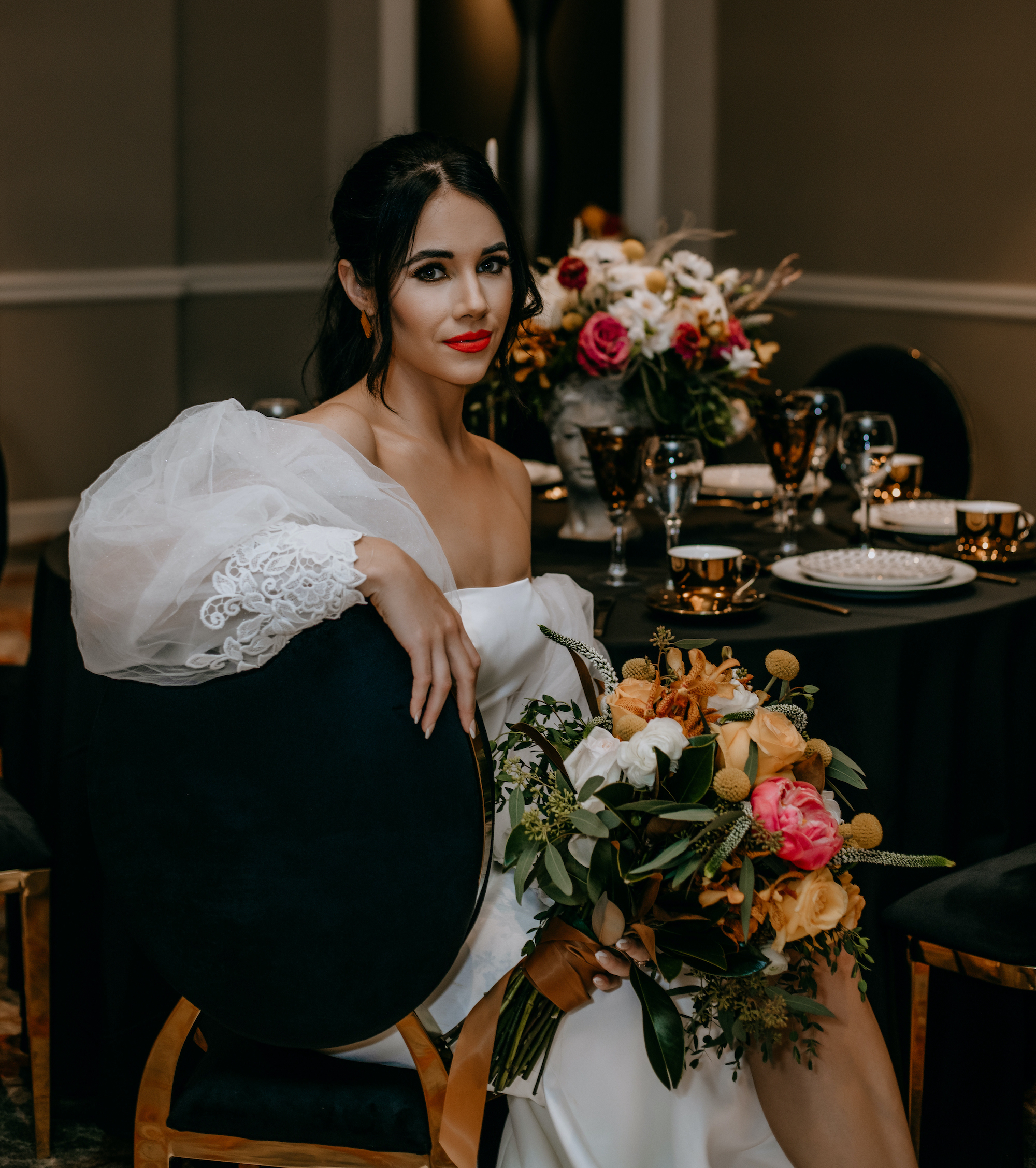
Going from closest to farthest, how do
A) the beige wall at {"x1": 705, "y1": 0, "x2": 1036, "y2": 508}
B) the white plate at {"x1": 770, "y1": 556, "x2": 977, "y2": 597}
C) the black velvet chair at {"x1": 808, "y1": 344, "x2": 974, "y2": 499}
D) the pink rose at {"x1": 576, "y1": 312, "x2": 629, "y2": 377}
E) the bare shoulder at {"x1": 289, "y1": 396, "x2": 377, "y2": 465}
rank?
the bare shoulder at {"x1": 289, "y1": 396, "x2": 377, "y2": 465} → the white plate at {"x1": 770, "y1": 556, "x2": 977, "y2": 597} → the pink rose at {"x1": 576, "y1": 312, "x2": 629, "y2": 377} → the black velvet chair at {"x1": 808, "y1": 344, "x2": 974, "y2": 499} → the beige wall at {"x1": 705, "y1": 0, "x2": 1036, "y2": 508}

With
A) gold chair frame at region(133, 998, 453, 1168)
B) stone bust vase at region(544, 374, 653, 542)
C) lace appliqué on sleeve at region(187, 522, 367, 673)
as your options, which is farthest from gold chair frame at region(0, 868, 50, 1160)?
stone bust vase at region(544, 374, 653, 542)

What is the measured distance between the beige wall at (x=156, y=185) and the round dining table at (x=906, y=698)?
3800mm

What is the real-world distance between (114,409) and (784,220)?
2.77 meters

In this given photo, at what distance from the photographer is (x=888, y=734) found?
1720 millimetres

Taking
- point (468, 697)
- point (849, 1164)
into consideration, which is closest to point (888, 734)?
point (849, 1164)

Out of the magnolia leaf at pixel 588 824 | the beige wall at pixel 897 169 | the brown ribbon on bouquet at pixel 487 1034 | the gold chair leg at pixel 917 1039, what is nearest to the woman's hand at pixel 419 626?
the magnolia leaf at pixel 588 824

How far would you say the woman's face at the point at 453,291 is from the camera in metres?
1.43

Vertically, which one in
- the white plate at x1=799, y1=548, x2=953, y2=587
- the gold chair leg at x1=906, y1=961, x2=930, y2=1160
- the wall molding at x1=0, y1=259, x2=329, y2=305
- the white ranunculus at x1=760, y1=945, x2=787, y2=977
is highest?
the wall molding at x1=0, y1=259, x2=329, y2=305

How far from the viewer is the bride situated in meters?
1.11

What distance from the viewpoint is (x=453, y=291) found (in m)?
1.45

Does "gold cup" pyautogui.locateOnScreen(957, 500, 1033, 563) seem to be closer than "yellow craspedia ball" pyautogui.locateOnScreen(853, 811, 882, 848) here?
No

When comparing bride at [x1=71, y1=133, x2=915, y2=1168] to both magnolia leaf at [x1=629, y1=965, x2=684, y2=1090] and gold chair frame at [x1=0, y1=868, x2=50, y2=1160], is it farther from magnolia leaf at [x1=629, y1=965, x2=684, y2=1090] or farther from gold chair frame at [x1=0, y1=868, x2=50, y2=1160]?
gold chair frame at [x1=0, y1=868, x2=50, y2=1160]

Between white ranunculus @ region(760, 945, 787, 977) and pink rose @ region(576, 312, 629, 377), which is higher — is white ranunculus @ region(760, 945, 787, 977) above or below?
below

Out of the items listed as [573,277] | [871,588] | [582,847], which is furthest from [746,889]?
[573,277]
